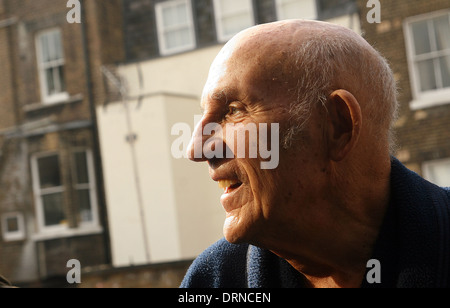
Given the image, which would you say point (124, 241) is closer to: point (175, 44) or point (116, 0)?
point (175, 44)

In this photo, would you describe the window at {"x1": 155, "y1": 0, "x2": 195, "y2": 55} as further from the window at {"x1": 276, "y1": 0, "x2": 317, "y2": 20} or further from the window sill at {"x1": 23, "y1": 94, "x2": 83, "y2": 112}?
the window sill at {"x1": 23, "y1": 94, "x2": 83, "y2": 112}

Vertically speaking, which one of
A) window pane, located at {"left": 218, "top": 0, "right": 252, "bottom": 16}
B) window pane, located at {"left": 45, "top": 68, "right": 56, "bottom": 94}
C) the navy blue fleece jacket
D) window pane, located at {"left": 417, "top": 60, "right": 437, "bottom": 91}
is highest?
window pane, located at {"left": 218, "top": 0, "right": 252, "bottom": 16}

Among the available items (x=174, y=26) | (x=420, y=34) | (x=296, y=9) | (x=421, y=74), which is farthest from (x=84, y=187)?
(x=420, y=34)

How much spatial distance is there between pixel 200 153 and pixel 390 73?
305mm

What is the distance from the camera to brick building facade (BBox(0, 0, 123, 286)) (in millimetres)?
9844

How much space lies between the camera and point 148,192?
8758 mm

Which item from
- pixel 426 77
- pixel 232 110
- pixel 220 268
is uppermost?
pixel 426 77

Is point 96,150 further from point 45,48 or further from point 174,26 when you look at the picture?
point 174,26

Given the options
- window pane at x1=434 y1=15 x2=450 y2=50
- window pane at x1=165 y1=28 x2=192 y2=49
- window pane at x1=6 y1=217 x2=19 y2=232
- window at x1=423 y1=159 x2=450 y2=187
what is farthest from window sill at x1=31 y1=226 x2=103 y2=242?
Result: window pane at x1=434 y1=15 x2=450 y2=50

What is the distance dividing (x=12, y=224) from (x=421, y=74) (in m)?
6.67

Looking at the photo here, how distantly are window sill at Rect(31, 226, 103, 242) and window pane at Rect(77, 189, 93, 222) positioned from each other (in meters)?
0.21

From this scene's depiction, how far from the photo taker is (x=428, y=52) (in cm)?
749

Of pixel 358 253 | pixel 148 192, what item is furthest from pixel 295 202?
pixel 148 192
